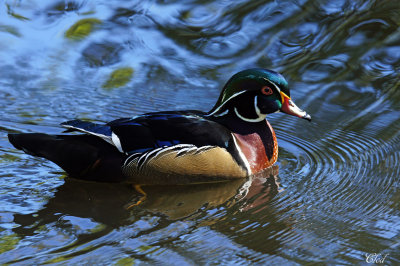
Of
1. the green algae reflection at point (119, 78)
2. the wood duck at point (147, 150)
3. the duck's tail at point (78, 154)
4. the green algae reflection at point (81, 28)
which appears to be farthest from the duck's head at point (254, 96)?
the green algae reflection at point (81, 28)

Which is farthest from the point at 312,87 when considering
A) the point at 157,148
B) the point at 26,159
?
the point at 26,159

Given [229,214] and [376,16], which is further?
[376,16]

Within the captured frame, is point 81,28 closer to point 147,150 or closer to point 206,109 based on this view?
point 206,109

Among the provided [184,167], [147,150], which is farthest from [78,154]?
[184,167]

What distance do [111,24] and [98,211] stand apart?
442 cm

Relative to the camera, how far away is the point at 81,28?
921 centimetres

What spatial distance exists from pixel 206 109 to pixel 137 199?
1926 mm

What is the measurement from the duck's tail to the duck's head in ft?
3.46

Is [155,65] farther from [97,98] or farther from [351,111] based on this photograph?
[351,111]

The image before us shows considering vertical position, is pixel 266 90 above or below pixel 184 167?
above

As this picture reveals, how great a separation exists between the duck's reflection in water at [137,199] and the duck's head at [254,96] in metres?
0.59

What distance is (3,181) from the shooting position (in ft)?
19.1

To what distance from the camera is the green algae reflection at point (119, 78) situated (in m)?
7.96

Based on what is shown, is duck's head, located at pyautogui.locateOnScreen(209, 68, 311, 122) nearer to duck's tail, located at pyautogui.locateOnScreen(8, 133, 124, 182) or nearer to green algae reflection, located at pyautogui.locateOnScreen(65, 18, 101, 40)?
duck's tail, located at pyautogui.locateOnScreen(8, 133, 124, 182)
